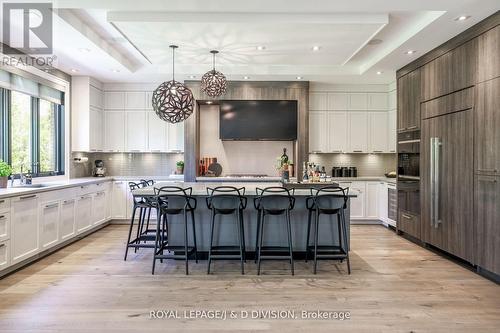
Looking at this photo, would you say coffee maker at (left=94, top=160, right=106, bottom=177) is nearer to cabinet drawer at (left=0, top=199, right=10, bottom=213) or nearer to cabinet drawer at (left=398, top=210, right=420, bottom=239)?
cabinet drawer at (left=0, top=199, right=10, bottom=213)

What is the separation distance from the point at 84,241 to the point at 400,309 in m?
4.72

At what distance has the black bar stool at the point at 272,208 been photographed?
4039mm

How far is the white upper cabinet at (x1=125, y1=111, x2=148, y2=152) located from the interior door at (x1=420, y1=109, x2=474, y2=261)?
519cm

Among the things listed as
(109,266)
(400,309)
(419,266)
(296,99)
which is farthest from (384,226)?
(109,266)

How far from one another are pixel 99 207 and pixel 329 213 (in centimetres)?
430

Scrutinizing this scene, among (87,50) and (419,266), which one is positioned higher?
(87,50)

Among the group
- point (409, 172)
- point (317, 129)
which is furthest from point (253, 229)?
point (317, 129)

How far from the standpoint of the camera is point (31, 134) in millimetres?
5512

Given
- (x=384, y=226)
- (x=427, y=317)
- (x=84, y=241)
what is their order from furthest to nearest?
(x=384, y=226) → (x=84, y=241) → (x=427, y=317)

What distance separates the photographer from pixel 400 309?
3082 mm

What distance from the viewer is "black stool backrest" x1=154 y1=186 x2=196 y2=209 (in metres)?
4.07

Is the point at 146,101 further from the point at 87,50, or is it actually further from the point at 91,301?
the point at 91,301

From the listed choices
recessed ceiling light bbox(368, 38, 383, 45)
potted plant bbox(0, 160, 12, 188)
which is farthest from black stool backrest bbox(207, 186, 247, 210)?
recessed ceiling light bbox(368, 38, 383, 45)

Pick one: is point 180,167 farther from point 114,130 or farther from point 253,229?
point 253,229
